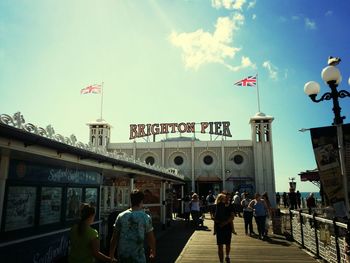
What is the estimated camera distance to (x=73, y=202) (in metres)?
8.33

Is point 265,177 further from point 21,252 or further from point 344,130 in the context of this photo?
point 21,252

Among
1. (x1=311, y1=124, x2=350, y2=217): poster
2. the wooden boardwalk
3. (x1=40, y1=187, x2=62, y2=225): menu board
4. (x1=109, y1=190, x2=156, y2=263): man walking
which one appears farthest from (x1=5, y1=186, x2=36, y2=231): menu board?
(x1=311, y1=124, x2=350, y2=217): poster

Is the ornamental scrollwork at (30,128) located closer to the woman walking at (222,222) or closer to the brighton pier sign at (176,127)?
the woman walking at (222,222)

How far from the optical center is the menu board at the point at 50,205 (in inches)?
273

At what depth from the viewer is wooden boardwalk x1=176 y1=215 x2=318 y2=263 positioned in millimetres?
8602

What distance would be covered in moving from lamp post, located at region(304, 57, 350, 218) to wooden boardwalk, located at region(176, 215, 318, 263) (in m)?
3.23

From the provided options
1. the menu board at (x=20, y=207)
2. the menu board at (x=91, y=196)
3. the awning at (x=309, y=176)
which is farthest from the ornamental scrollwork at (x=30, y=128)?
the awning at (x=309, y=176)

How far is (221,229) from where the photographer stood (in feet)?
25.4

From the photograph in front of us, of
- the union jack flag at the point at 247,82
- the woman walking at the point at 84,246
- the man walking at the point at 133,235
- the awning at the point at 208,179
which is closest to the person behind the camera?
the woman walking at the point at 84,246

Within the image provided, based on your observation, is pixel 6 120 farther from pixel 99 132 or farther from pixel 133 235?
pixel 99 132

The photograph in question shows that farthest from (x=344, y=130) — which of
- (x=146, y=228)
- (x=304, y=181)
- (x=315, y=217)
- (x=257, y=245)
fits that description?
(x=304, y=181)

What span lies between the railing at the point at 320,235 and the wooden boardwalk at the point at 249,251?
0.34 meters

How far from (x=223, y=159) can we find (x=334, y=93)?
29.6 metres

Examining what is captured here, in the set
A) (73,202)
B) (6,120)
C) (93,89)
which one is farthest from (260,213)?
(93,89)
